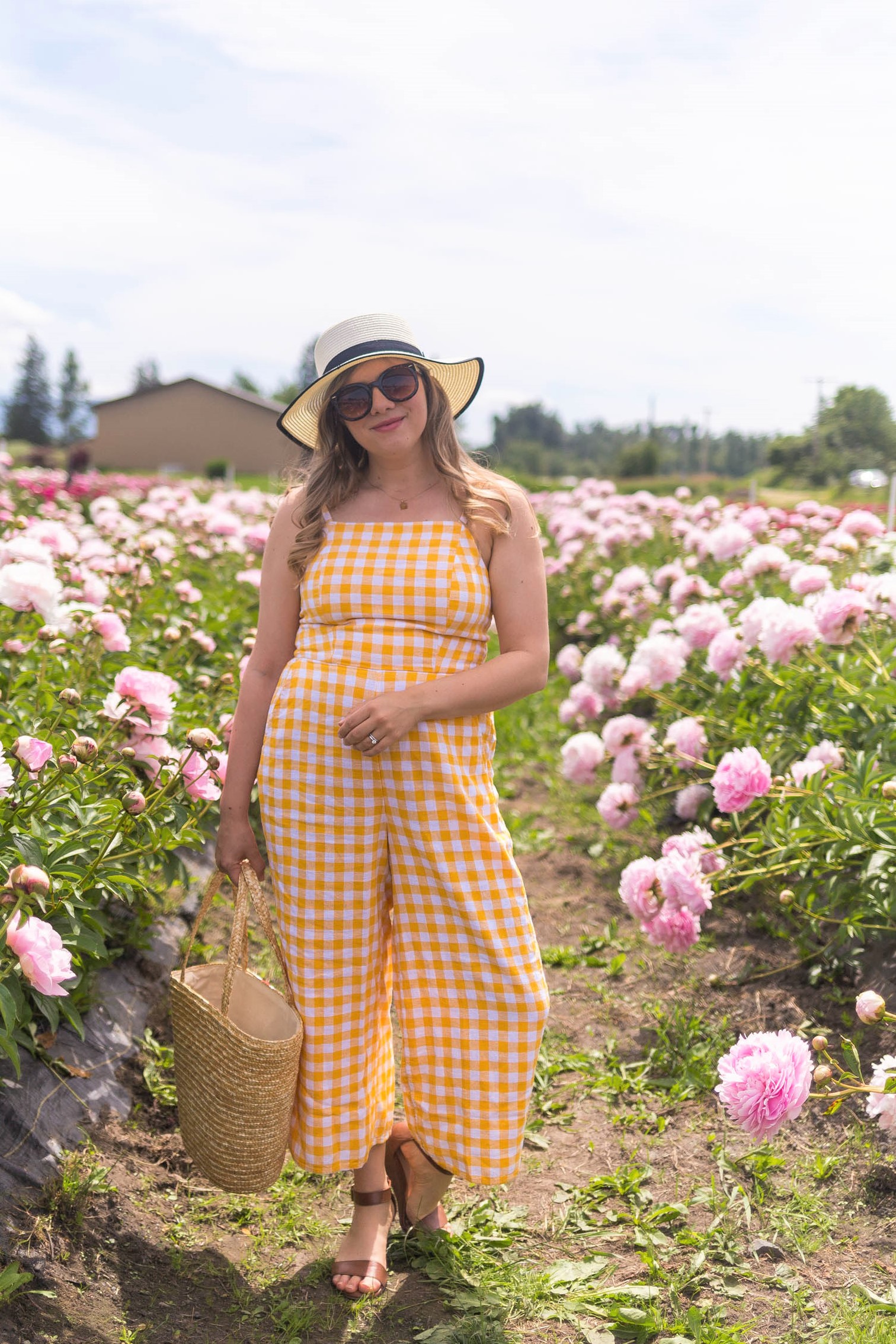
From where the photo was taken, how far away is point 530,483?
19.2 metres

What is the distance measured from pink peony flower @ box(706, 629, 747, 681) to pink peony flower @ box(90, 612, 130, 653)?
6.03 ft

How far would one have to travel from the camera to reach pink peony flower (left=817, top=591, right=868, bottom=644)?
2.93m

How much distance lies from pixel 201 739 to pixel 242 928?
0.34 m

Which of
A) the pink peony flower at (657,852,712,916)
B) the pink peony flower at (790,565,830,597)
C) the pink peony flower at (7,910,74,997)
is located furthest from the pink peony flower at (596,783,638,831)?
the pink peony flower at (7,910,74,997)

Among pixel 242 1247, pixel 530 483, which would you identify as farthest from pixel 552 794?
pixel 530 483

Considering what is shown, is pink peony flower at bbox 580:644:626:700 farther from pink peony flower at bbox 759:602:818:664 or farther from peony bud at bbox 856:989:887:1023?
peony bud at bbox 856:989:887:1023

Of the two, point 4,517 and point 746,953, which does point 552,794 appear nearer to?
point 746,953

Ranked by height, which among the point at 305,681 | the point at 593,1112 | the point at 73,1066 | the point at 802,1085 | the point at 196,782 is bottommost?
the point at 593,1112

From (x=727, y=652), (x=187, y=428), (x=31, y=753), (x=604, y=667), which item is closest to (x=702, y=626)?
(x=727, y=652)

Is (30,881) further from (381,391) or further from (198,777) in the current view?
(381,391)

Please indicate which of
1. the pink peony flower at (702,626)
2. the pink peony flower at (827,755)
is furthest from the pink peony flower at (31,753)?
the pink peony flower at (702,626)

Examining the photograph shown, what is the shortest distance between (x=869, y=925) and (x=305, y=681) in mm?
1317

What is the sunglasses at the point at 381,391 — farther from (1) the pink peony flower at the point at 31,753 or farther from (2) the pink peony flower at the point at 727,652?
(2) the pink peony flower at the point at 727,652

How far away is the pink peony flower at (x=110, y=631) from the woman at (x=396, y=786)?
593 mm
